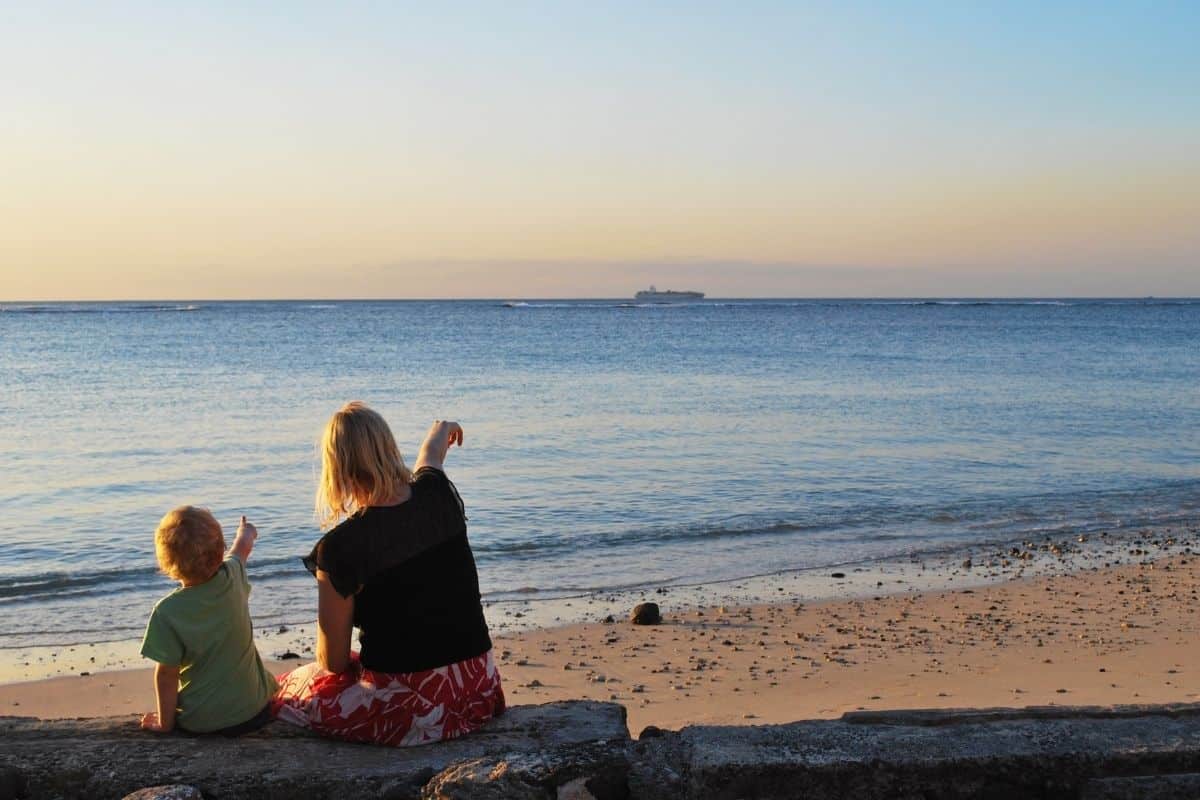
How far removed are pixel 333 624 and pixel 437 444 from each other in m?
0.81

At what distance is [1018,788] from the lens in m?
3.38

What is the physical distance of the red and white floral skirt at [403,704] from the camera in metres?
3.87

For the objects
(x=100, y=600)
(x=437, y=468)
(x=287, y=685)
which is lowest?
(x=100, y=600)

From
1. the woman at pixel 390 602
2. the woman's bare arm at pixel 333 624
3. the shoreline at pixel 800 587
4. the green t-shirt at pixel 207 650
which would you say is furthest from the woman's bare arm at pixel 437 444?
the shoreline at pixel 800 587

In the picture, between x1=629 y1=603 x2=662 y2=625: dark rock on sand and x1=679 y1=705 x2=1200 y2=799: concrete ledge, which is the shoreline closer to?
x1=629 y1=603 x2=662 y2=625: dark rock on sand

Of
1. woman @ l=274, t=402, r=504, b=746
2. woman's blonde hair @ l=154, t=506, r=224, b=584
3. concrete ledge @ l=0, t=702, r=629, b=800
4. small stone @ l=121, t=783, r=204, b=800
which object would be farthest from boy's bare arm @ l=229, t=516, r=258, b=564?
small stone @ l=121, t=783, r=204, b=800

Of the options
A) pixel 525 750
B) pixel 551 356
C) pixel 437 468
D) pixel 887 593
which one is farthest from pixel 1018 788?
pixel 551 356

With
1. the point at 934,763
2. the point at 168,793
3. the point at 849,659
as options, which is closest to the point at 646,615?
the point at 849,659

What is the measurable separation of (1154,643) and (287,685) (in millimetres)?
6352

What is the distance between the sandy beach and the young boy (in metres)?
2.49

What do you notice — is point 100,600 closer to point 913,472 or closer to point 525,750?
point 525,750

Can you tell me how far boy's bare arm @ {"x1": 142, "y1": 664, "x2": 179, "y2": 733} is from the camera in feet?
12.9

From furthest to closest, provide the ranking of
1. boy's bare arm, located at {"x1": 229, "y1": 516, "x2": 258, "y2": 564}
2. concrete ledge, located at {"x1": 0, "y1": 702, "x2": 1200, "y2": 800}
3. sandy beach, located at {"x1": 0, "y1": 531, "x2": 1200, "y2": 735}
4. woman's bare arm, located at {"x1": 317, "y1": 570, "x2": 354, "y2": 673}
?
1. sandy beach, located at {"x1": 0, "y1": 531, "x2": 1200, "y2": 735}
2. boy's bare arm, located at {"x1": 229, "y1": 516, "x2": 258, "y2": 564}
3. woman's bare arm, located at {"x1": 317, "y1": 570, "x2": 354, "y2": 673}
4. concrete ledge, located at {"x1": 0, "y1": 702, "x2": 1200, "y2": 800}

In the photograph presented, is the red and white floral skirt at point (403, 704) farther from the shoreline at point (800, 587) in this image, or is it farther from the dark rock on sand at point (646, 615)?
the dark rock on sand at point (646, 615)
